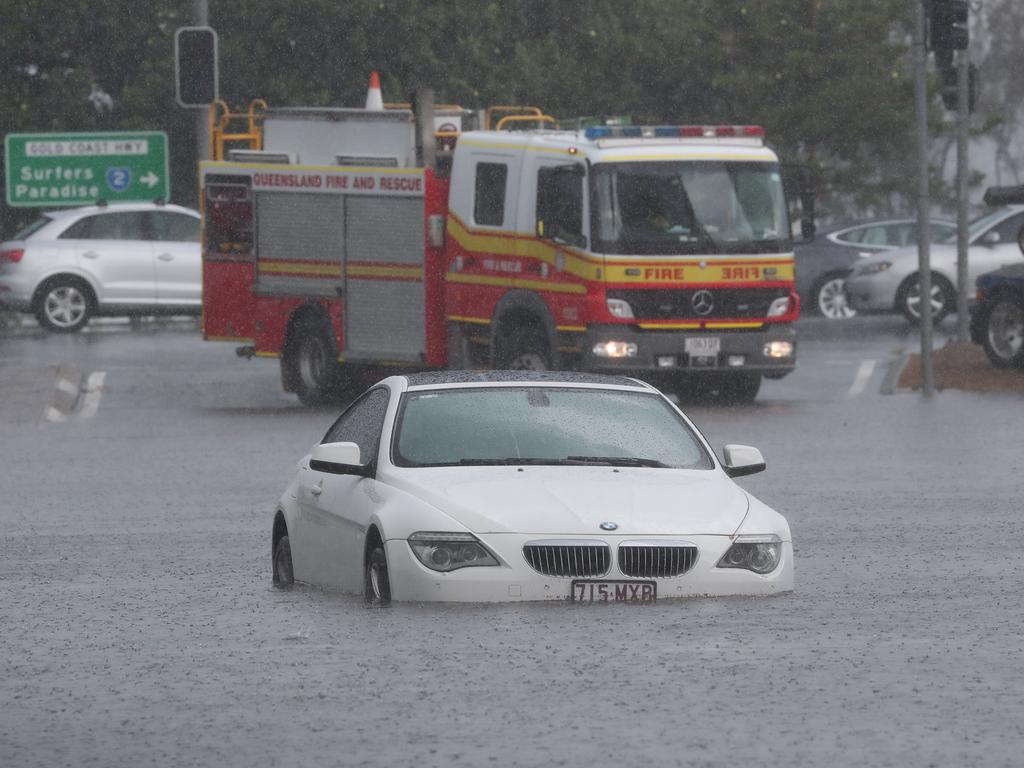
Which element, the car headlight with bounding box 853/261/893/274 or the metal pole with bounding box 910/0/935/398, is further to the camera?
the car headlight with bounding box 853/261/893/274

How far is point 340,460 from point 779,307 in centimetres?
1338

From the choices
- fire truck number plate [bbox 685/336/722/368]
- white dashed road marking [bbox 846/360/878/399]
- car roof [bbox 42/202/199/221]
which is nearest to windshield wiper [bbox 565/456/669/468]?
fire truck number plate [bbox 685/336/722/368]

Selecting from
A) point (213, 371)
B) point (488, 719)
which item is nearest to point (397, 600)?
point (488, 719)

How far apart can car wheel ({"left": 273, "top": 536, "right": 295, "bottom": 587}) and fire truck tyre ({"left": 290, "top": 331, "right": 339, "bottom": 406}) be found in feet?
43.6

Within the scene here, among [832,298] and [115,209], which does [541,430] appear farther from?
[832,298]

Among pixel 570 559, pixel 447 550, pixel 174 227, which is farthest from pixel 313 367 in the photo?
pixel 570 559

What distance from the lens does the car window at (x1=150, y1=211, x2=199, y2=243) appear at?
36562mm

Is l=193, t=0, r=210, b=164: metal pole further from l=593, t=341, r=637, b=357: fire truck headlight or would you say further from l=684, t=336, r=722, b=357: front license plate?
l=684, t=336, r=722, b=357: front license plate

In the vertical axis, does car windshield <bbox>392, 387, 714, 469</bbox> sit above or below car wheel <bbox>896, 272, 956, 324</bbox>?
above

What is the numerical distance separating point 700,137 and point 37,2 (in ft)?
92.5

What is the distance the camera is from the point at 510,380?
11789mm

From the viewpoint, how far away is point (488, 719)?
780cm

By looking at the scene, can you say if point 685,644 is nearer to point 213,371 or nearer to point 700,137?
point 700,137

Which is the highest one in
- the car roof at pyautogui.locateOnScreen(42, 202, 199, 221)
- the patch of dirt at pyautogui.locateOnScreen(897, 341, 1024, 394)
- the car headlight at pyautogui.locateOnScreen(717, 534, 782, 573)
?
the car roof at pyautogui.locateOnScreen(42, 202, 199, 221)
